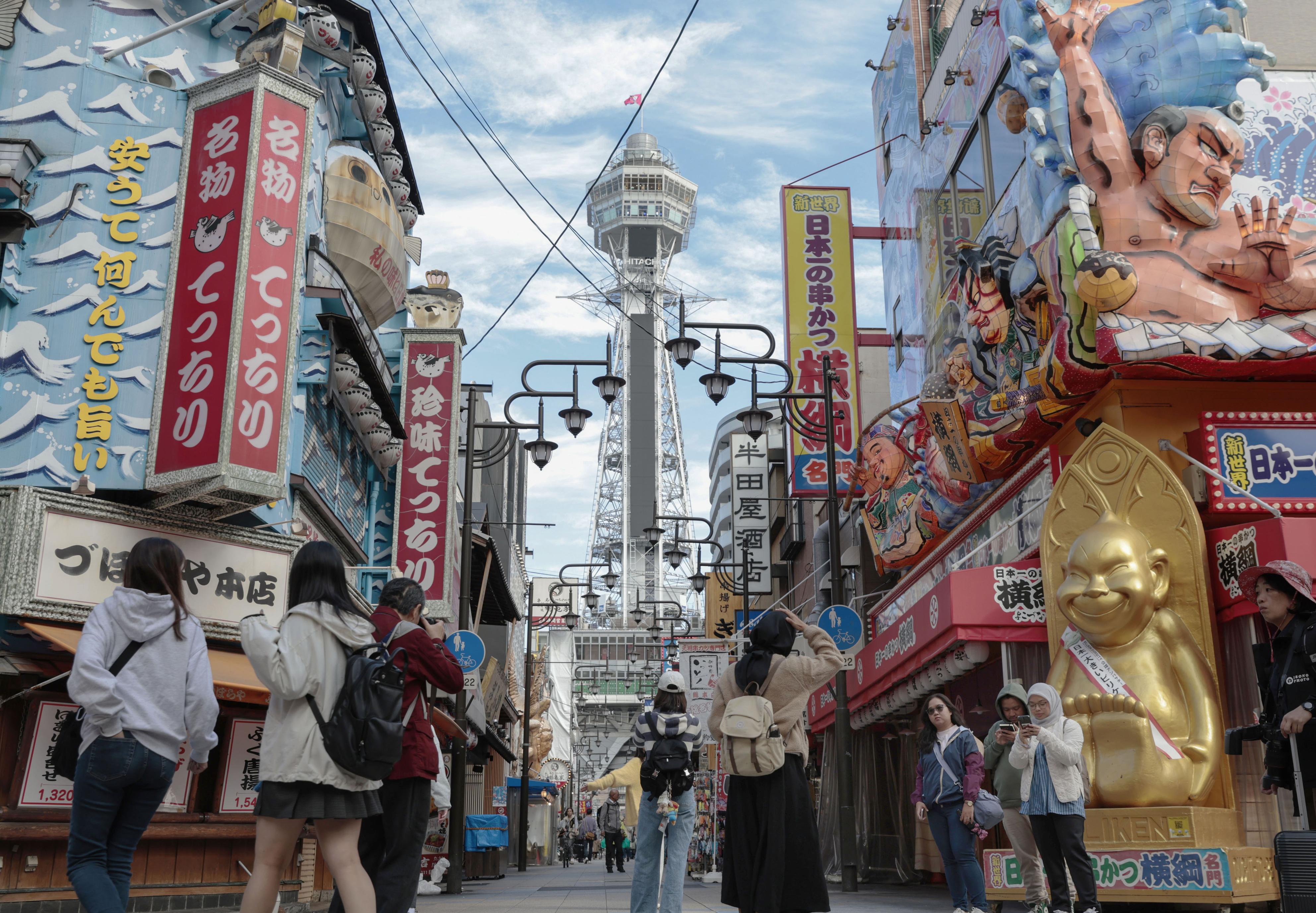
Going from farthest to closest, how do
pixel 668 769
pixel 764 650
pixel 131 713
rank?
pixel 668 769 < pixel 764 650 < pixel 131 713

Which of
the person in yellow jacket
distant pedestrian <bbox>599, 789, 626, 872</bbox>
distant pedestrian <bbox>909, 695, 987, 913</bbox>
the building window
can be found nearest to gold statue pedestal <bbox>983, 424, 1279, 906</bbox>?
distant pedestrian <bbox>909, 695, 987, 913</bbox>

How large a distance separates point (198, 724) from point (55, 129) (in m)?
9.07

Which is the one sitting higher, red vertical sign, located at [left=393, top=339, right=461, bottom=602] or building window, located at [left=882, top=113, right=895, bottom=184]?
building window, located at [left=882, top=113, right=895, bottom=184]

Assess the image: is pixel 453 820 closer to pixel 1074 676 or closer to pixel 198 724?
pixel 1074 676

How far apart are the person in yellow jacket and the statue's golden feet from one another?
431 centimetres

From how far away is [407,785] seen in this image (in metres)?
6.14

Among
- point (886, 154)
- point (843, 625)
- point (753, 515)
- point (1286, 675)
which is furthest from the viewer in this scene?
point (753, 515)

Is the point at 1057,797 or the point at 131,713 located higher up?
the point at 131,713

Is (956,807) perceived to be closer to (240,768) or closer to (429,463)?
(240,768)

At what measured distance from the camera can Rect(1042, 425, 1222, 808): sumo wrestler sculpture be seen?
10945mm

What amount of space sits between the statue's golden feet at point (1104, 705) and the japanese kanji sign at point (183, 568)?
7265mm

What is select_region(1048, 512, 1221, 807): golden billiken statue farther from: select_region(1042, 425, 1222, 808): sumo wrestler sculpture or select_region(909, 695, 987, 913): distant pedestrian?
select_region(909, 695, 987, 913): distant pedestrian

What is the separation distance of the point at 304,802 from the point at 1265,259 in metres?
10.7

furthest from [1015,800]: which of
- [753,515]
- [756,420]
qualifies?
[753,515]
